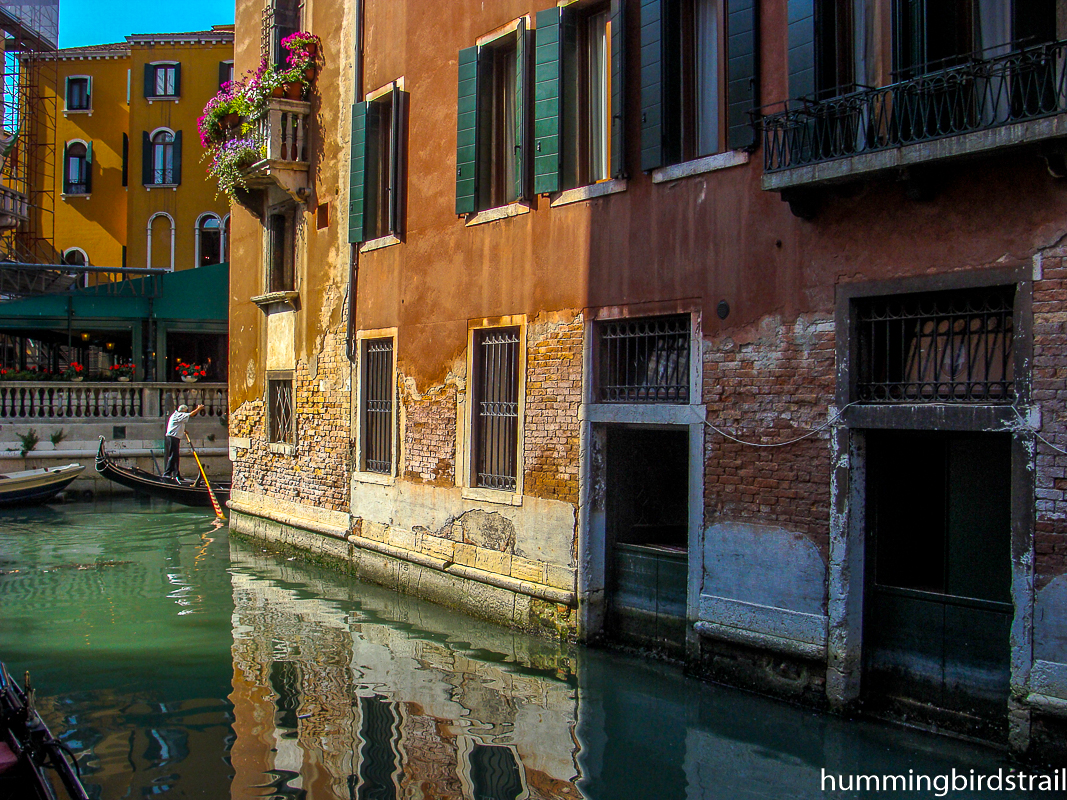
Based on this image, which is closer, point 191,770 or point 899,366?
point 191,770

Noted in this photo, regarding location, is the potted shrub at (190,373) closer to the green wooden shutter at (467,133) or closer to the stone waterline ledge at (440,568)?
the stone waterline ledge at (440,568)

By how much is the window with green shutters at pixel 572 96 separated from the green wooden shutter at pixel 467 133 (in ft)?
3.46

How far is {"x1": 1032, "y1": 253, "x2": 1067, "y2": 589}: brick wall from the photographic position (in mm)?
5191

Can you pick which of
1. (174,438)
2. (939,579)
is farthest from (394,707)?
(174,438)

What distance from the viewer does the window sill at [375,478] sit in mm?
10852

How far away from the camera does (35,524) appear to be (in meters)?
16.0

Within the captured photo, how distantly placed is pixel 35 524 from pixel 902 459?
47.0 ft

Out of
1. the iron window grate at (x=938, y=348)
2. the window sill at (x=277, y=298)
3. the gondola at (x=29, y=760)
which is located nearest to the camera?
the gondola at (x=29, y=760)

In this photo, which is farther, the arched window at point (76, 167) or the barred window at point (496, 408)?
the arched window at point (76, 167)

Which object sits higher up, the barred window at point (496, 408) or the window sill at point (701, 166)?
the window sill at point (701, 166)

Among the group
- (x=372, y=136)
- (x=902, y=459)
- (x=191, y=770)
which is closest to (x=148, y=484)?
(x=372, y=136)

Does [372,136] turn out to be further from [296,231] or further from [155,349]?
[155,349]

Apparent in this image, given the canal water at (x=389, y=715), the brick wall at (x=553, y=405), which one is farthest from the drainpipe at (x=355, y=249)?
the brick wall at (x=553, y=405)

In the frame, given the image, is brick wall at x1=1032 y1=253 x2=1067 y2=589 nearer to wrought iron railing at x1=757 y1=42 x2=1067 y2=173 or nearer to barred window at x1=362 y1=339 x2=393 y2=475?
wrought iron railing at x1=757 y1=42 x2=1067 y2=173
